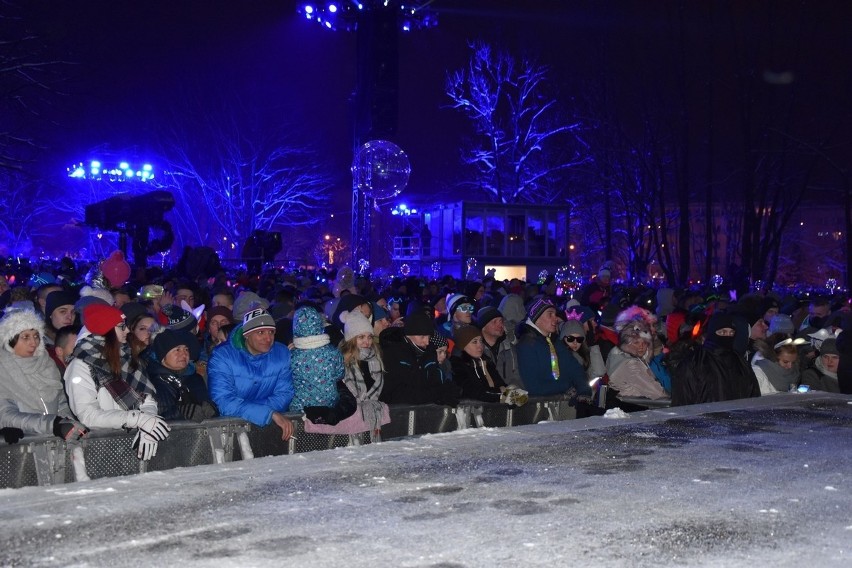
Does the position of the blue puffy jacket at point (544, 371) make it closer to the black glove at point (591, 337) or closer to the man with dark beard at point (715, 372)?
the man with dark beard at point (715, 372)

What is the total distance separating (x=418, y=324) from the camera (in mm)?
7695

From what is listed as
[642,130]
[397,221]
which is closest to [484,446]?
[642,130]

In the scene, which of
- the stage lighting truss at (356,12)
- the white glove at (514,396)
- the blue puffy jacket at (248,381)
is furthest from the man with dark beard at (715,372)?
the stage lighting truss at (356,12)

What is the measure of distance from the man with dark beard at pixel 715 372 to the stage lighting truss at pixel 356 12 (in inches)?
1377

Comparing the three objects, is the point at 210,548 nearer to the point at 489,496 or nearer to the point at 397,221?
the point at 489,496

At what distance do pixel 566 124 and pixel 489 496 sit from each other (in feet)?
139

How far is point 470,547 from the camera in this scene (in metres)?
3.70

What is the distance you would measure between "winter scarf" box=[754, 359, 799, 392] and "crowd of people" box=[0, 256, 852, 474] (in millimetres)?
18

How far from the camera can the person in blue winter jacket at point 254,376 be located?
6.31m

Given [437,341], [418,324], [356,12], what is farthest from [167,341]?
[356,12]

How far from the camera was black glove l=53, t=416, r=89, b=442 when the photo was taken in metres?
5.37

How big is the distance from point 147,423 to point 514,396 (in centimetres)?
307

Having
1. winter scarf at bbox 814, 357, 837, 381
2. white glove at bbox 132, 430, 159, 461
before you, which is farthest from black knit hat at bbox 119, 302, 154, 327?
winter scarf at bbox 814, 357, 837, 381

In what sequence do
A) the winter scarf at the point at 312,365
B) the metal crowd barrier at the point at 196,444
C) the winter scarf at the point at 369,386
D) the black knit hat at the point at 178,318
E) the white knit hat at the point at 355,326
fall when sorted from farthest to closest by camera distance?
the black knit hat at the point at 178,318
the white knit hat at the point at 355,326
the winter scarf at the point at 369,386
the winter scarf at the point at 312,365
the metal crowd barrier at the point at 196,444
